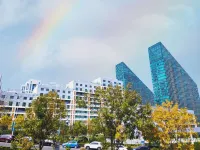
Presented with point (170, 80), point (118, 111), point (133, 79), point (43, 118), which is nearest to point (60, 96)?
point (43, 118)

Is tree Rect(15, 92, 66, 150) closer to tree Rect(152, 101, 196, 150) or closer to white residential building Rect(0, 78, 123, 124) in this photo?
tree Rect(152, 101, 196, 150)

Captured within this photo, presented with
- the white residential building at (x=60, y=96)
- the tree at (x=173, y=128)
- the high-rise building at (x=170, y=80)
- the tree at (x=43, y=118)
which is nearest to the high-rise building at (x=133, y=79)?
the high-rise building at (x=170, y=80)

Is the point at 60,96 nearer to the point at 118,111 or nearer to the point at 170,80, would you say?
the point at 118,111

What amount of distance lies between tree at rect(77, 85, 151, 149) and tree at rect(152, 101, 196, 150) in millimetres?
1470

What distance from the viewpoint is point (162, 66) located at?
504ft

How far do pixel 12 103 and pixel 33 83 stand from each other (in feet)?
121

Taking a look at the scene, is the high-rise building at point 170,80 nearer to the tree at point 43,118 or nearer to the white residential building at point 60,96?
the white residential building at point 60,96

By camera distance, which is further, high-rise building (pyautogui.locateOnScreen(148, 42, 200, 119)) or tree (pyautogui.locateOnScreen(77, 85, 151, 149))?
high-rise building (pyautogui.locateOnScreen(148, 42, 200, 119))

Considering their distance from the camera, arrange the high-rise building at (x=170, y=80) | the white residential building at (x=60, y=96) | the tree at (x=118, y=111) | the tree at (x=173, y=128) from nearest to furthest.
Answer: the tree at (x=118, y=111) < the tree at (x=173, y=128) < the white residential building at (x=60, y=96) < the high-rise building at (x=170, y=80)

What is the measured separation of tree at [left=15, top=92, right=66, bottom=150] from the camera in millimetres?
19719

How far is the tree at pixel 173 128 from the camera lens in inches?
731

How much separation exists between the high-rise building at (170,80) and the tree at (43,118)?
5308 inches

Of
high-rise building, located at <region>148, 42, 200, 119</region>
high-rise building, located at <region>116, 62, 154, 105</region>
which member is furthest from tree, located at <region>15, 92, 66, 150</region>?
high-rise building, located at <region>116, 62, 154, 105</region>

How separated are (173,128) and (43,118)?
1240 cm
